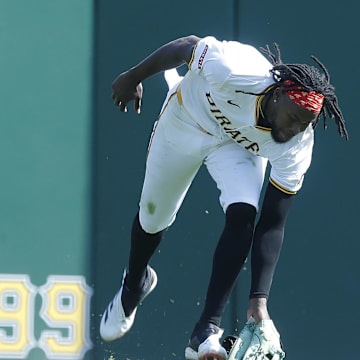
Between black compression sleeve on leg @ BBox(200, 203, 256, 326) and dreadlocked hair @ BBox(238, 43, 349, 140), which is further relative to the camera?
black compression sleeve on leg @ BBox(200, 203, 256, 326)

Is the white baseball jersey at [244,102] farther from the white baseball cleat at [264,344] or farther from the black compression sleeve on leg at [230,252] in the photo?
the white baseball cleat at [264,344]

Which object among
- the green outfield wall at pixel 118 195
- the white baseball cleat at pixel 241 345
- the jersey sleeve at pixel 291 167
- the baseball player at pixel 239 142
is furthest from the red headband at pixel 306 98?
the green outfield wall at pixel 118 195

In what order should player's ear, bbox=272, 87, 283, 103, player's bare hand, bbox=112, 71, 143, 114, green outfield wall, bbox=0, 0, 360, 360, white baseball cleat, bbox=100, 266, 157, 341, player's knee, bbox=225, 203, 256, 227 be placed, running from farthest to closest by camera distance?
green outfield wall, bbox=0, 0, 360, 360
white baseball cleat, bbox=100, 266, 157, 341
player's bare hand, bbox=112, 71, 143, 114
player's knee, bbox=225, 203, 256, 227
player's ear, bbox=272, 87, 283, 103

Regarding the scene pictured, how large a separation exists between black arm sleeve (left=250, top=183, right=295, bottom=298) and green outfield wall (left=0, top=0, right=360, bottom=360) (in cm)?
133

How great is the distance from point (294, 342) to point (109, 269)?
1052mm

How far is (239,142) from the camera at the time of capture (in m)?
5.35

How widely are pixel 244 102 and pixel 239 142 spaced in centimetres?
23

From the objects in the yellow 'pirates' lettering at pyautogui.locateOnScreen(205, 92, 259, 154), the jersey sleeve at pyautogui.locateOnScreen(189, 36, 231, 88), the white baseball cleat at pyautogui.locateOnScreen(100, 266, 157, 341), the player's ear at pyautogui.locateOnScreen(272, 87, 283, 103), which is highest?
the jersey sleeve at pyautogui.locateOnScreen(189, 36, 231, 88)

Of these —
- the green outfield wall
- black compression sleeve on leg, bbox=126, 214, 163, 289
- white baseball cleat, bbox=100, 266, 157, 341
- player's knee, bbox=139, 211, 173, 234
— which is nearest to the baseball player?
player's knee, bbox=139, 211, 173, 234

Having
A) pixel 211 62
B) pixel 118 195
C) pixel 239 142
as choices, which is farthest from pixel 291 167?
pixel 118 195

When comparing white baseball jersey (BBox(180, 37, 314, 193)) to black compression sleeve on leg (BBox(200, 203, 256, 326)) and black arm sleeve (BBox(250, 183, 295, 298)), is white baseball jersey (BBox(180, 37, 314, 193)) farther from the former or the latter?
black compression sleeve on leg (BBox(200, 203, 256, 326))

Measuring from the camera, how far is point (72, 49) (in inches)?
Answer: 259

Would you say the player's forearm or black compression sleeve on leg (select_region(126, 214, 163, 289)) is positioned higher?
the player's forearm

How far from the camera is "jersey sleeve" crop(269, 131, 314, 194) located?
5.24 metres
